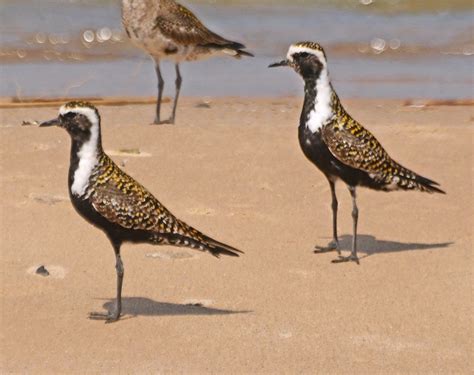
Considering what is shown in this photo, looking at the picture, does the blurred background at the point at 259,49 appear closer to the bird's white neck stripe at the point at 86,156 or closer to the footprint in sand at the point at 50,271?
the footprint in sand at the point at 50,271

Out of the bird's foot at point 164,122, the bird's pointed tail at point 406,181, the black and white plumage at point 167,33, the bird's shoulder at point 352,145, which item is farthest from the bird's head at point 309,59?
the black and white plumage at point 167,33

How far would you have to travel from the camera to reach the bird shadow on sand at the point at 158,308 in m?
9.07

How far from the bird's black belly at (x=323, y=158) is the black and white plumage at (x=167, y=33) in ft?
18.2

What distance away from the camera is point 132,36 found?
16391 mm

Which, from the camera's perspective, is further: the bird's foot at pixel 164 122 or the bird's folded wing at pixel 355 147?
the bird's foot at pixel 164 122

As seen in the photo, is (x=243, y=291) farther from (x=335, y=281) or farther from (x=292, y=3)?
(x=292, y=3)

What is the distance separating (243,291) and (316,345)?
51.5 inches

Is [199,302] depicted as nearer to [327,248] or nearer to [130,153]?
[327,248]

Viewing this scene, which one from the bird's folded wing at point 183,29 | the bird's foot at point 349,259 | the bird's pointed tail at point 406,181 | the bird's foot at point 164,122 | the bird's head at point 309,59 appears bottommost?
the bird's foot at point 349,259

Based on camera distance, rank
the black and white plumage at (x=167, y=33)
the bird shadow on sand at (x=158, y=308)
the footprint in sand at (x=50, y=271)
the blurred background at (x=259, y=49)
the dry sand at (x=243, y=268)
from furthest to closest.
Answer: the blurred background at (x=259, y=49) → the black and white plumage at (x=167, y=33) → the footprint in sand at (x=50, y=271) → the bird shadow on sand at (x=158, y=308) → the dry sand at (x=243, y=268)

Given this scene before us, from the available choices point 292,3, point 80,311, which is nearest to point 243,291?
point 80,311

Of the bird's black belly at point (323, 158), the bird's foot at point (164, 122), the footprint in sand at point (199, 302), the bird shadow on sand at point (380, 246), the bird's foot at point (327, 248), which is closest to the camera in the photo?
the footprint in sand at point (199, 302)

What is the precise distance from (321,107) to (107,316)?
279cm

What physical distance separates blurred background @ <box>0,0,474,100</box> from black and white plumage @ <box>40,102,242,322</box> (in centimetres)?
882
